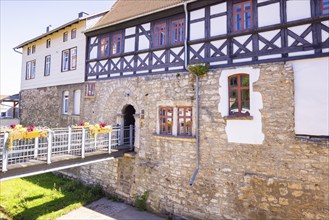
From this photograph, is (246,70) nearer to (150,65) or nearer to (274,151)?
(274,151)

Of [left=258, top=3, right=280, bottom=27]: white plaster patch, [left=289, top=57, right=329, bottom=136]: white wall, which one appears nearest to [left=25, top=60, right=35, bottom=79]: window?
[left=258, top=3, right=280, bottom=27]: white plaster patch

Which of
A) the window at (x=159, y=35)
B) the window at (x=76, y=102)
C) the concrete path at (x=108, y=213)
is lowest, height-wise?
the concrete path at (x=108, y=213)

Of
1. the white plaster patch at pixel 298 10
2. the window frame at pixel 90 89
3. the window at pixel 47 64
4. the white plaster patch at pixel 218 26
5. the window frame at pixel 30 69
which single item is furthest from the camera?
the window frame at pixel 30 69

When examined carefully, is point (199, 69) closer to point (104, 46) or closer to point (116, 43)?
point (116, 43)

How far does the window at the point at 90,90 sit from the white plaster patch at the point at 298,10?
29.7 feet

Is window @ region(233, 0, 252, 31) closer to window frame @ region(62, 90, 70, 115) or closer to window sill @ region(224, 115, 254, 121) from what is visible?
window sill @ region(224, 115, 254, 121)

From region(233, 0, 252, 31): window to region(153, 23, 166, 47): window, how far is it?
2888 mm

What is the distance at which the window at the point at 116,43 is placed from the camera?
1077 cm

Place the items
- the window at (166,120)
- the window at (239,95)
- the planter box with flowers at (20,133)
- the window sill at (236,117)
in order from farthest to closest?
the window at (166,120) < the window at (239,95) < the window sill at (236,117) < the planter box with flowers at (20,133)

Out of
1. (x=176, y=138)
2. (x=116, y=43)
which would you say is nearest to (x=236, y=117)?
(x=176, y=138)

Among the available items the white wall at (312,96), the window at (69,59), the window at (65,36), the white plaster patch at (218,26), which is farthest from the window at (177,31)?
the window at (65,36)

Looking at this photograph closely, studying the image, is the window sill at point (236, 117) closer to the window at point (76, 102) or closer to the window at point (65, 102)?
the window at point (76, 102)

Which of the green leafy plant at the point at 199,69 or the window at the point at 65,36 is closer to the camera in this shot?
the green leafy plant at the point at 199,69

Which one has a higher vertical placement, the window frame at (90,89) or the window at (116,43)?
the window at (116,43)
